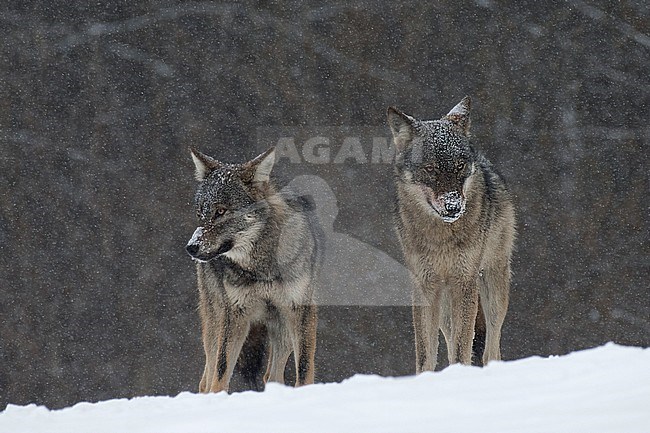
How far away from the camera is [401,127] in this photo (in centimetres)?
691

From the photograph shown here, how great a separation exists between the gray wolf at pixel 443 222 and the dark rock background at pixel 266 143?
5832mm

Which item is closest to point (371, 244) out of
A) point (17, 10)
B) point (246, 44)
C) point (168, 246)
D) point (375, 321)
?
point (375, 321)

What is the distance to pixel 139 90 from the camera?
14.2 metres

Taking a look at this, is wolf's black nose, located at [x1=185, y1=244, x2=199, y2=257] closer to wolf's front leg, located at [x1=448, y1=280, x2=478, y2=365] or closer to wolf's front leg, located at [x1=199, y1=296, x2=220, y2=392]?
wolf's front leg, located at [x1=199, y1=296, x2=220, y2=392]

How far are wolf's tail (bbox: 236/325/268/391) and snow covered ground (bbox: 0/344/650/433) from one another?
2.21 m

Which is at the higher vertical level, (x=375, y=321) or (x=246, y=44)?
(x=246, y=44)

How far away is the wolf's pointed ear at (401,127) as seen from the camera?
22.5 ft

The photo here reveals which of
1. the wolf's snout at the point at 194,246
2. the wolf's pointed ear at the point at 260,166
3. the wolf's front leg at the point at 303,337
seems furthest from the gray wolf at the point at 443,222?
the wolf's snout at the point at 194,246

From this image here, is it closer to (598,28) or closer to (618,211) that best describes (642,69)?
(598,28)

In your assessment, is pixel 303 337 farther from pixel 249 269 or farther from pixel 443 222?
pixel 443 222

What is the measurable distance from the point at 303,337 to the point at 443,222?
1.09 m

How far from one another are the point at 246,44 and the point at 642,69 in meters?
4.96

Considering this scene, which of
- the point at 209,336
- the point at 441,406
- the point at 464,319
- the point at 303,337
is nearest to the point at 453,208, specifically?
the point at 464,319

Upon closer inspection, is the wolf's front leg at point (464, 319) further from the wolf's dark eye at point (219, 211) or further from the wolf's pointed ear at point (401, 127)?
the wolf's dark eye at point (219, 211)
